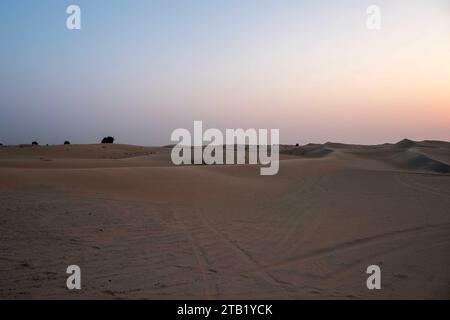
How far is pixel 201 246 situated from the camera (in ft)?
22.5

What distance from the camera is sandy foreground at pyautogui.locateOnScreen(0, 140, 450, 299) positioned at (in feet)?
17.0

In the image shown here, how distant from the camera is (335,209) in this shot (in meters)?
10.4

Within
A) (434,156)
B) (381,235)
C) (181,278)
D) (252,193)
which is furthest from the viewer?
(434,156)

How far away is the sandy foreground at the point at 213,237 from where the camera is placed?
520 centimetres

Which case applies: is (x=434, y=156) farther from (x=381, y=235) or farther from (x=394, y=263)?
(x=394, y=263)

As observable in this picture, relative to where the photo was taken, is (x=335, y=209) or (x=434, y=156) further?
(x=434, y=156)

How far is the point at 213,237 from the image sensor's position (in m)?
7.45

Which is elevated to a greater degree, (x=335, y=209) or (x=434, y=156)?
(x=434, y=156)

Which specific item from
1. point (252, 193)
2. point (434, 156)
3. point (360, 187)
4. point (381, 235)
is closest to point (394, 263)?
point (381, 235)

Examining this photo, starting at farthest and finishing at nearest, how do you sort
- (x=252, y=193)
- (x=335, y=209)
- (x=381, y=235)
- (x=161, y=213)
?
1. (x=252, y=193)
2. (x=335, y=209)
3. (x=161, y=213)
4. (x=381, y=235)

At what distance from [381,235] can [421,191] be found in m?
6.60
